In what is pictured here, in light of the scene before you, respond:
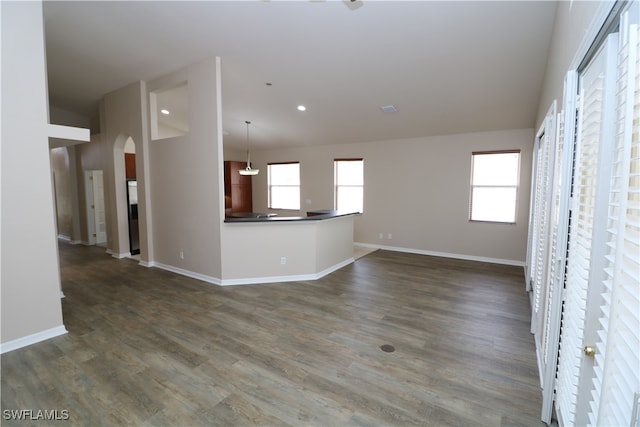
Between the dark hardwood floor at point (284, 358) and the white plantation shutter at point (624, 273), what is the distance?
127cm

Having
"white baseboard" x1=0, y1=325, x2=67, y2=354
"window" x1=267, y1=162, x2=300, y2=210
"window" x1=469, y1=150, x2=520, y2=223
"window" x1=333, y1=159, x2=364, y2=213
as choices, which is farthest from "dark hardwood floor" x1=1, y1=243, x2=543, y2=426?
"window" x1=267, y1=162, x2=300, y2=210

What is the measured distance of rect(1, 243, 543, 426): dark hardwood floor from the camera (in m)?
1.92

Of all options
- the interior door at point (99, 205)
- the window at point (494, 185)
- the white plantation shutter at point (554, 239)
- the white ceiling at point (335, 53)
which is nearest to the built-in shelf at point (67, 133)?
the white ceiling at point (335, 53)

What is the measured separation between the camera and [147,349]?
2.62m

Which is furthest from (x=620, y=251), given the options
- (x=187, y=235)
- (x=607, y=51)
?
(x=187, y=235)

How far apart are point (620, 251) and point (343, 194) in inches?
261

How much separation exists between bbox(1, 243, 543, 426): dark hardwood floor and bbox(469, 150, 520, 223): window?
1.88 metres

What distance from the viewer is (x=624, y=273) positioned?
2.74ft

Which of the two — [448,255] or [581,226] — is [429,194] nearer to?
[448,255]

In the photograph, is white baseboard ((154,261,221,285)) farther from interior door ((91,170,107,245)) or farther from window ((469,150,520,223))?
window ((469,150,520,223))

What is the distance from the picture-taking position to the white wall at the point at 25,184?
252 centimetres

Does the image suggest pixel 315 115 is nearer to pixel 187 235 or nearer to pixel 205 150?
pixel 205 150

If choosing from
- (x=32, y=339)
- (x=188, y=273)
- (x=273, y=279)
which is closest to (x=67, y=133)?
(x=32, y=339)

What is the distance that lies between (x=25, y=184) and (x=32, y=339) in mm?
1444
